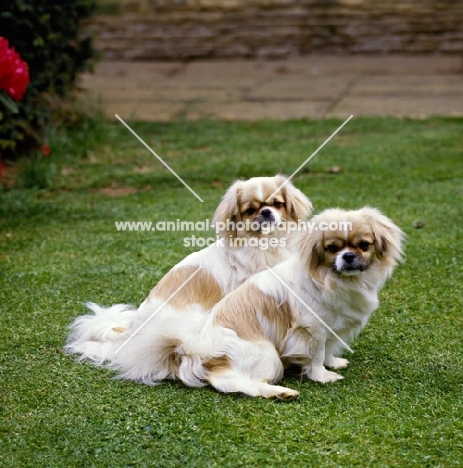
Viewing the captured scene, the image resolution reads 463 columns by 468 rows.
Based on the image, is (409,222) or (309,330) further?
(409,222)

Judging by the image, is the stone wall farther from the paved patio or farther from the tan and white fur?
the tan and white fur

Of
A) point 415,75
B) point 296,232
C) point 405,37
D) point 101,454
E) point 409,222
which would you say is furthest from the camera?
point 405,37

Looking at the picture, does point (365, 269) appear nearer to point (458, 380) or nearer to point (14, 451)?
point (458, 380)

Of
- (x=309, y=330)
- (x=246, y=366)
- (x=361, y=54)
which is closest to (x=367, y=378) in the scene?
(x=309, y=330)

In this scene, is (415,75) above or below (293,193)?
below

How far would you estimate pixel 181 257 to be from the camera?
580 centimetres

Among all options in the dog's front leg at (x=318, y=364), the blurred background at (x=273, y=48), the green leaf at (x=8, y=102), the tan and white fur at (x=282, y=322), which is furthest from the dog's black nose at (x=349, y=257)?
the blurred background at (x=273, y=48)

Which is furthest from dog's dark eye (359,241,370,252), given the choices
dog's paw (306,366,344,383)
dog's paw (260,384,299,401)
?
dog's paw (260,384,299,401)

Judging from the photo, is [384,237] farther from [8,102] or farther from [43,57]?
[43,57]

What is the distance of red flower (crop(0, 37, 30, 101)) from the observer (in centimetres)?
575

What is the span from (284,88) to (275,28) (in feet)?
7.80

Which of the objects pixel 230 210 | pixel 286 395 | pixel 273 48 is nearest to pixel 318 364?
pixel 286 395

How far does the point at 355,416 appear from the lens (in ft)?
12.0

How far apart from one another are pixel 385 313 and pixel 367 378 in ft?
2.78
